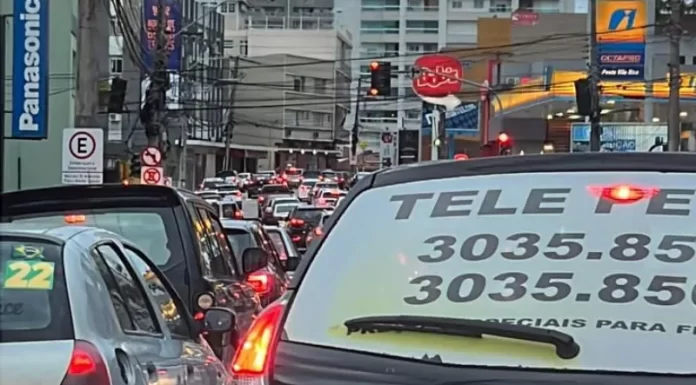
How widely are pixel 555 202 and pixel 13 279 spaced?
95.7 inches

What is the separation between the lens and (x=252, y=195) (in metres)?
57.4

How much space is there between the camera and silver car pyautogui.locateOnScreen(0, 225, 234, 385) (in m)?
4.64

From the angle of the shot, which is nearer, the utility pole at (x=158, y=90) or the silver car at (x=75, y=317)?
the silver car at (x=75, y=317)

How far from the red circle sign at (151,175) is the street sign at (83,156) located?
20.2 feet

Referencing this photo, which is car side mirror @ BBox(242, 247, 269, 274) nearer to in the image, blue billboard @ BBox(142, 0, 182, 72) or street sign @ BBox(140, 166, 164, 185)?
street sign @ BBox(140, 166, 164, 185)

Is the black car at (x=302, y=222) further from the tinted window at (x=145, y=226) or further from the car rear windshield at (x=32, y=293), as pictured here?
the car rear windshield at (x=32, y=293)

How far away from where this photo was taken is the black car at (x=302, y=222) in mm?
31562

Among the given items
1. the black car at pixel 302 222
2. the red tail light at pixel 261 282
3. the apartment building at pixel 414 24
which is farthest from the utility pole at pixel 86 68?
the apartment building at pixel 414 24

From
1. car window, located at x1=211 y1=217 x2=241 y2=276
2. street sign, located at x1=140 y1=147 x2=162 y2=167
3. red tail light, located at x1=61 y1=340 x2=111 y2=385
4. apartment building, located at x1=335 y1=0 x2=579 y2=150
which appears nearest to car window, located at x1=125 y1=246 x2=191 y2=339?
red tail light, located at x1=61 y1=340 x2=111 y2=385

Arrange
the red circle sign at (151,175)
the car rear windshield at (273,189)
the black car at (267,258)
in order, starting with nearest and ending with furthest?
the black car at (267,258)
the red circle sign at (151,175)
the car rear windshield at (273,189)

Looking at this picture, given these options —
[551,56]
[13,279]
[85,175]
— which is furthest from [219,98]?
[13,279]

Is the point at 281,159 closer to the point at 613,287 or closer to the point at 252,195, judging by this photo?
the point at 252,195

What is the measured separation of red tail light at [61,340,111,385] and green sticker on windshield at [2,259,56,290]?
388 millimetres

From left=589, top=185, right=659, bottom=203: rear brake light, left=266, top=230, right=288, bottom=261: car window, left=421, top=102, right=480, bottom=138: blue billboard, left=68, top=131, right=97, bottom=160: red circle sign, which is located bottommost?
left=266, top=230, right=288, bottom=261: car window
